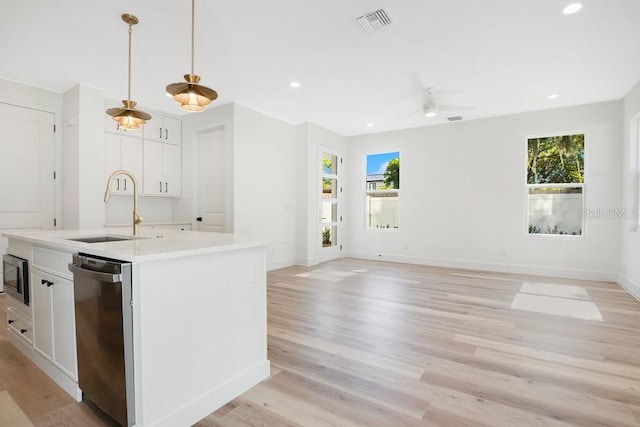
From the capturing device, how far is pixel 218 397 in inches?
73.3

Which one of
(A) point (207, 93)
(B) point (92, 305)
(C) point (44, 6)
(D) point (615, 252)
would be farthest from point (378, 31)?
(D) point (615, 252)

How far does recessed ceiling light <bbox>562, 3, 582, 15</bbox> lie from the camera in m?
2.68

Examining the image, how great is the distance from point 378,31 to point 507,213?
4.20m

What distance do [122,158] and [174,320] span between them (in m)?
4.28

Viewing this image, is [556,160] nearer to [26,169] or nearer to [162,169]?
[162,169]

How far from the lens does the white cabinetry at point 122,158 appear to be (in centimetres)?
485

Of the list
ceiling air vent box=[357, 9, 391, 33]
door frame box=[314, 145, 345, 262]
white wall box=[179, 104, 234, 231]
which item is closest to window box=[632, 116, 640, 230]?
ceiling air vent box=[357, 9, 391, 33]

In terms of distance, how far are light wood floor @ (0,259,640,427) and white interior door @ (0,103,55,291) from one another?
105 cm

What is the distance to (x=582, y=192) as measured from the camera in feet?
17.2

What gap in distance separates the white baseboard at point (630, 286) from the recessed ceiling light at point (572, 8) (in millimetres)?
3483

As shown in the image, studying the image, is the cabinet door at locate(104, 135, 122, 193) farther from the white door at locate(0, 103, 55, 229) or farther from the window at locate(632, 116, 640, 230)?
the window at locate(632, 116, 640, 230)

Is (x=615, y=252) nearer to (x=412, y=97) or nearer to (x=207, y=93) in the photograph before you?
(x=412, y=97)

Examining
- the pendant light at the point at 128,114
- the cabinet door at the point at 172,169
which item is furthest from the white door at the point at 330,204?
the pendant light at the point at 128,114

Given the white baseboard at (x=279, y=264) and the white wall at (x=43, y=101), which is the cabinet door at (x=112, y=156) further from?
the white baseboard at (x=279, y=264)
